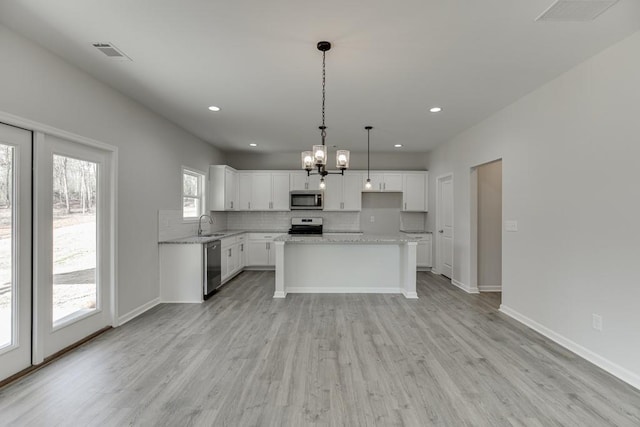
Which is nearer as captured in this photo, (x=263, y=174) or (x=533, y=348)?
(x=533, y=348)

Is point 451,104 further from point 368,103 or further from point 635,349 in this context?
point 635,349

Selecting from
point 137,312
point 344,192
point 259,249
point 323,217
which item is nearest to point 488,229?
point 344,192

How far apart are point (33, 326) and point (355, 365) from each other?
2.73m

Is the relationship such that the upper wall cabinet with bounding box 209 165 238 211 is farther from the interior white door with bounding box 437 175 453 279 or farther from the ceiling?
the interior white door with bounding box 437 175 453 279

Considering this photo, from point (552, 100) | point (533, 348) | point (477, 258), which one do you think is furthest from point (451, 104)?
point (533, 348)

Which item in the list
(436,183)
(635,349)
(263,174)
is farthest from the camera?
(263,174)

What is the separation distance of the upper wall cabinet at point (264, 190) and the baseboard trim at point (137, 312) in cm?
297

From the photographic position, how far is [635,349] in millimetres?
2279

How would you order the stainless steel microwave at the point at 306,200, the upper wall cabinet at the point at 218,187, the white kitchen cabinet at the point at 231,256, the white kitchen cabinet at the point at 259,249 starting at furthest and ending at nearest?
the stainless steel microwave at the point at 306,200
the white kitchen cabinet at the point at 259,249
the upper wall cabinet at the point at 218,187
the white kitchen cabinet at the point at 231,256

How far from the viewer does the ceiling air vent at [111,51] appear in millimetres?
2451

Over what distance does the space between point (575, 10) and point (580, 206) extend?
168 centimetres

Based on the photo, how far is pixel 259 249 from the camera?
6492 millimetres

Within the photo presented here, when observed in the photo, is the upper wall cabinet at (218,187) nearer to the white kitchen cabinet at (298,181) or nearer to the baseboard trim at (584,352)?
the white kitchen cabinet at (298,181)

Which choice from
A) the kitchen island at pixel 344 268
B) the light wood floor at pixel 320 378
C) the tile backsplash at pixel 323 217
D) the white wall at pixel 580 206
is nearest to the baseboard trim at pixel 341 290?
the kitchen island at pixel 344 268
